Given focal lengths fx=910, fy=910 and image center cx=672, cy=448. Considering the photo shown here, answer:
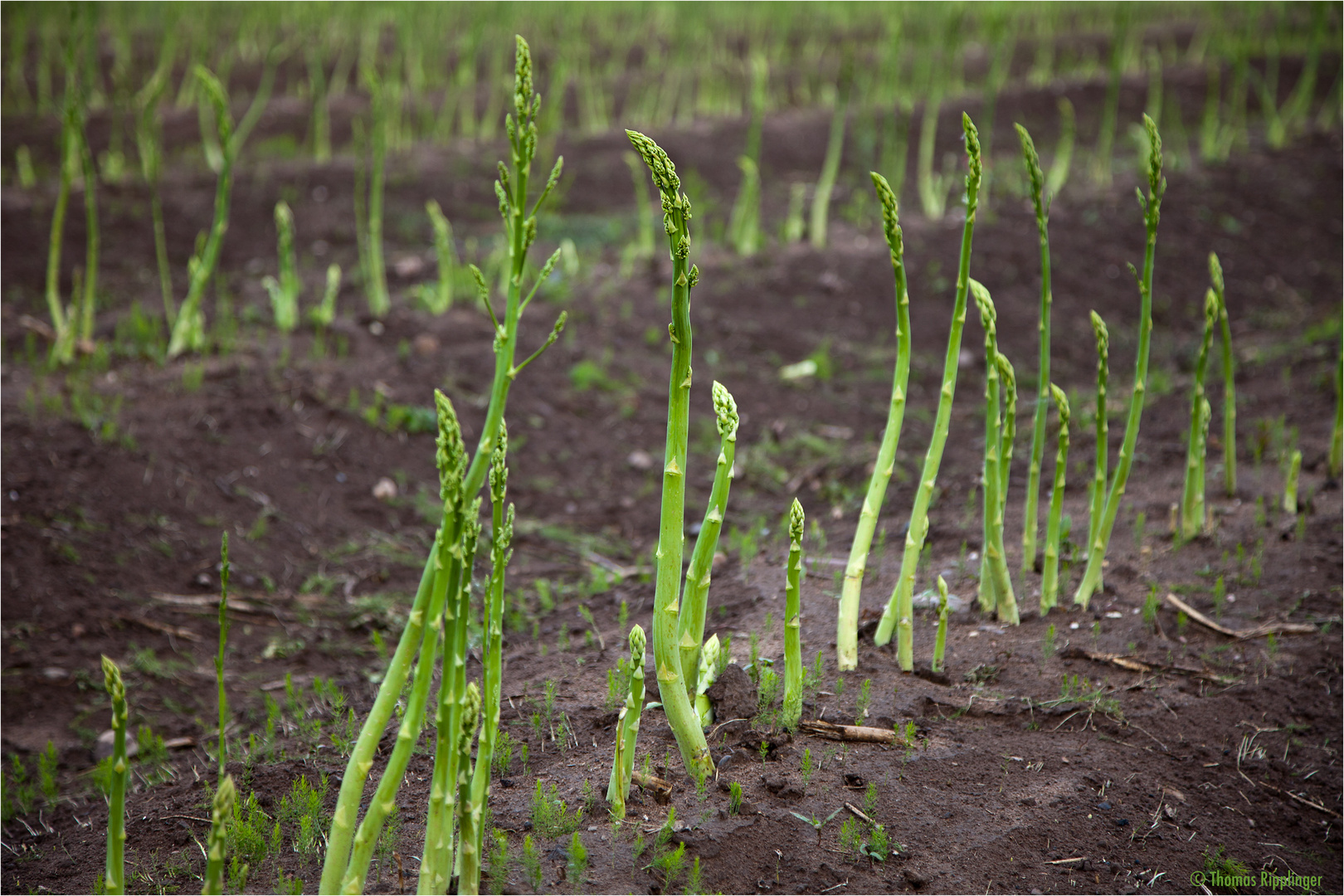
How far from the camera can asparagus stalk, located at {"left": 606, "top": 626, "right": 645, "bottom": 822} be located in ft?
7.53

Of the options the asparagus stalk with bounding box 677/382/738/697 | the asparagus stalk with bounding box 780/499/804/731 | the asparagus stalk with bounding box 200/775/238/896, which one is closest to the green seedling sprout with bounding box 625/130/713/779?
the asparagus stalk with bounding box 677/382/738/697

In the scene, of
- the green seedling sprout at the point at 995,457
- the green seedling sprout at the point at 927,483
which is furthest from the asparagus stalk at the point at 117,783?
the green seedling sprout at the point at 995,457

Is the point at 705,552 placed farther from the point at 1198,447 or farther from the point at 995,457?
the point at 1198,447

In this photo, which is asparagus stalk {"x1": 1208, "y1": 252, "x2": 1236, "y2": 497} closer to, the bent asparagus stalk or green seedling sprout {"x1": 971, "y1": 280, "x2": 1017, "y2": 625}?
the bent asparagus stalk

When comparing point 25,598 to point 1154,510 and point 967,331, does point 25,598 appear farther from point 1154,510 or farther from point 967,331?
point 967,331

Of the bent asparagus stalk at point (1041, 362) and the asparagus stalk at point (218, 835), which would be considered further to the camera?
the bent asparagus stalk at point (1041, 362)

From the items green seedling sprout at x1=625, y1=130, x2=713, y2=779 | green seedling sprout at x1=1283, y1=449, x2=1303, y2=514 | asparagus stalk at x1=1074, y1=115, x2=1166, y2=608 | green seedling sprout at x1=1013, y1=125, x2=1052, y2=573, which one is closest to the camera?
green seedling sprout at x1=625, y1=130, x2=713, y2=779

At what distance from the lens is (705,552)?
100 inches

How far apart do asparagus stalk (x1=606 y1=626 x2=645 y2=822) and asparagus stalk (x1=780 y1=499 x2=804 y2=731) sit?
50 centimetres

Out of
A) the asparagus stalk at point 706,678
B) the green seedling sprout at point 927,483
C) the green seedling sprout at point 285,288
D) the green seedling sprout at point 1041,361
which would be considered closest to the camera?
the asparagus stalk at point 706,678

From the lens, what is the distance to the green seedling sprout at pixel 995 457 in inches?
119

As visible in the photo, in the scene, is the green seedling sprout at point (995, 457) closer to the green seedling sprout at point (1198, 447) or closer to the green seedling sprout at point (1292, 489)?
the green seedling sprout at point (1198, 447)

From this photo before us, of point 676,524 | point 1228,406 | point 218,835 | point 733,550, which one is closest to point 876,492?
point 676,524

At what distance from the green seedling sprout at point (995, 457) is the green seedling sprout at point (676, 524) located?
115 cm
